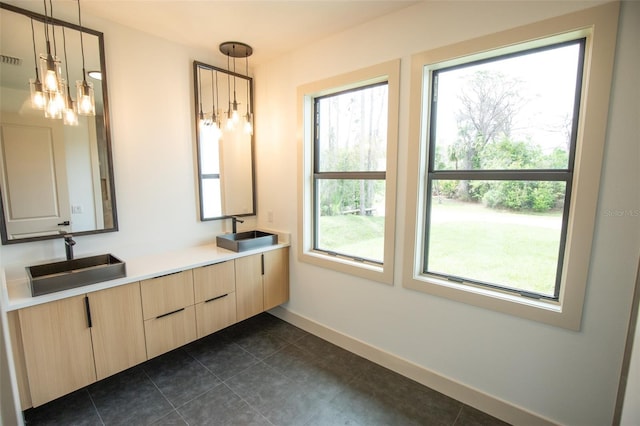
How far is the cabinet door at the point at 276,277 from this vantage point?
2754 mm

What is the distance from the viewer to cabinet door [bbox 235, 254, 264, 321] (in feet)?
8.27

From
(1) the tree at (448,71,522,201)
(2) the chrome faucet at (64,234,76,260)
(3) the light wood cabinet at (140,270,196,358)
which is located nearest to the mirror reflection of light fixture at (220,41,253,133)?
(3) the light wood cabinet at (140,270,196,358)

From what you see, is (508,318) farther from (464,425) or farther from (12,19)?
(12,19)

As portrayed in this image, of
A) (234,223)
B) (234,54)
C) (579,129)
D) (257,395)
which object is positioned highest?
(234,54)

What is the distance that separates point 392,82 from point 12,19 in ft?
8.16

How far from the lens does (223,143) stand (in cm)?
284

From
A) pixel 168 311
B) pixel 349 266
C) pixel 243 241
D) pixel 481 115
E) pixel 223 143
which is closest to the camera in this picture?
pixel 481 115

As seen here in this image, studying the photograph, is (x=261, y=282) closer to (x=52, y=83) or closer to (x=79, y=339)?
(x=79, y=339)

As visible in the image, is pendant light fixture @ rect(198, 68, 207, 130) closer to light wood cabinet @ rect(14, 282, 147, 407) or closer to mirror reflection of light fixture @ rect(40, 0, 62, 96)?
mirror reflection of light fixture @ rect(40, 0, 62, 96)

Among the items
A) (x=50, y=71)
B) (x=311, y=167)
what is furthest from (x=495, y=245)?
(x=50, y=71)

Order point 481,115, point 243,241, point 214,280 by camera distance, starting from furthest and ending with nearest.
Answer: point 243,241 → point 214,280 → point 481,115

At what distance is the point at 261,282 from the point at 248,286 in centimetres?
15

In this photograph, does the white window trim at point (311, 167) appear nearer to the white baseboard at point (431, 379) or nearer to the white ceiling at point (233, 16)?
the white ceiling at point (233, 16)

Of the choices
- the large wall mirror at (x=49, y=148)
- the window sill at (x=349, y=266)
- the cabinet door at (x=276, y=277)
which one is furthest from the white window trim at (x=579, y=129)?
the large wall mirror at (x=49, y=148)
